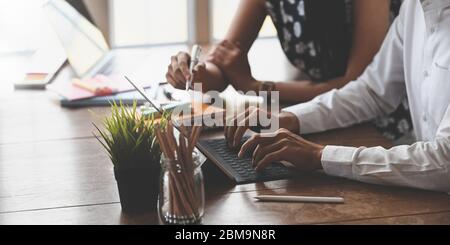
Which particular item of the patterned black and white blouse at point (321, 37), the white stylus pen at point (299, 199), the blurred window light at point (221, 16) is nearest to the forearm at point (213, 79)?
the patterned black and white blouse at point (321, 37)

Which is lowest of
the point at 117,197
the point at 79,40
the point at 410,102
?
the point at 117,197

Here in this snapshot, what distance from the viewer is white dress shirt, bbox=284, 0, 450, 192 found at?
145 cm

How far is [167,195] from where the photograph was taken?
121cm

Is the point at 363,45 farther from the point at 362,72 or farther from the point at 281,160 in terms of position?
the point at 281,160

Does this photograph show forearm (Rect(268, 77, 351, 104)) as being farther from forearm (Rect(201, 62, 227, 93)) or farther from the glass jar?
the glass jar

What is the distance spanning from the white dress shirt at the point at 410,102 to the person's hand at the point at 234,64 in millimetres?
345

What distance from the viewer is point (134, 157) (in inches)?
50.7

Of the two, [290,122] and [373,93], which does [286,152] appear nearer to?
[290,122]

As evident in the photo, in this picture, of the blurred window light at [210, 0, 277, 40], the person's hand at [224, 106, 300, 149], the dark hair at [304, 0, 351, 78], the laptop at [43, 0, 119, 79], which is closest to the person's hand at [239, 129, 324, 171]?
the person's hand at [224, 106, 300, 149]

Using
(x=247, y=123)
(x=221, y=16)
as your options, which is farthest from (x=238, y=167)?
(x=221, y=16)

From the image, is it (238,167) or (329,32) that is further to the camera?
(329,32)

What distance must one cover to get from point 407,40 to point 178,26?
2306 mm

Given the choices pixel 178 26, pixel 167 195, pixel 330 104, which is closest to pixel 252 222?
pixel 167 195

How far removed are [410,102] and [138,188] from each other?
3.22 ft
